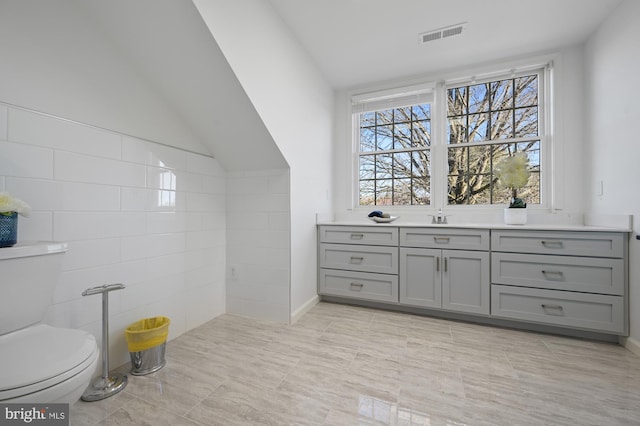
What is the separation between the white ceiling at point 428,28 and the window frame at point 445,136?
175 mm

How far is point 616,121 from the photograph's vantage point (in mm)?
1989

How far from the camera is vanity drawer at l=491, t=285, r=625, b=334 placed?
6.18 feet

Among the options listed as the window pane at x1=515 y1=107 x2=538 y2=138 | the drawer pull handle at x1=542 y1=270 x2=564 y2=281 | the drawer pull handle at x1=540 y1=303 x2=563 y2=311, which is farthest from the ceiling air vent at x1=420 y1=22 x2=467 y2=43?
the drawer pull handle at x1=540 y1=303 x2=563 y2=311

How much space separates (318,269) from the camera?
9.19 ft

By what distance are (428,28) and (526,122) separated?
4.71 feet

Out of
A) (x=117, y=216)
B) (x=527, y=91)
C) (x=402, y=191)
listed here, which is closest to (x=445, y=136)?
(x=402, y=191)

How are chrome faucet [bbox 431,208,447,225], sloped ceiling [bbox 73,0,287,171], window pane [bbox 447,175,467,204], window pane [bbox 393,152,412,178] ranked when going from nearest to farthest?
sloped ceiling [bbox 73,0,287,171] → chrome faucet [bbox 431,208,447,225] → window pane [bbox 447,175,467,204] → window pane [bbox 393,152,412,178]

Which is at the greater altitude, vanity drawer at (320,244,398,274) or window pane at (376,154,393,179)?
window pane at (376,154,393,179)

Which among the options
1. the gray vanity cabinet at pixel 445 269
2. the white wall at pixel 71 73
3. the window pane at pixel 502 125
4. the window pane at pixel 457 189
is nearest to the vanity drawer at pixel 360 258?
the gray vanity cabinet at pixel 445 269

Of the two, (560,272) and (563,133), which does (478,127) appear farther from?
(560,272)

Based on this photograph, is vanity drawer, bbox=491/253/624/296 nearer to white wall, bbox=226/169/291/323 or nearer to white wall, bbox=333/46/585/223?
white wall, bbox=333/46/585/223

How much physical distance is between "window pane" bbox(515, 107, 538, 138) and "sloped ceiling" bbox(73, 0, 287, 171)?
2461mm

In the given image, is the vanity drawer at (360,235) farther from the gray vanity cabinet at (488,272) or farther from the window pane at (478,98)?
the window pane at (478,98)

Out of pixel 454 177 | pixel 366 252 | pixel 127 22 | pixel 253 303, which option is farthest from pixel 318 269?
pixel 127 22
